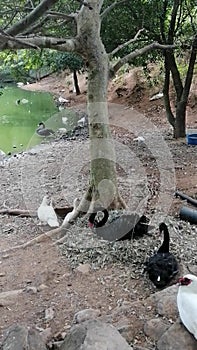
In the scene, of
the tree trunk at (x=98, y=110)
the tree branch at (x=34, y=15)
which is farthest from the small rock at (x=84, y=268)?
the tree branch at (x=34, y=15)

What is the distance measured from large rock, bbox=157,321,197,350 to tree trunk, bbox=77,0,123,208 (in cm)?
255

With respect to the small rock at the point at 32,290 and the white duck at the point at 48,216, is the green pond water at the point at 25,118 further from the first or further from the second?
the small rock at the point at 32,290

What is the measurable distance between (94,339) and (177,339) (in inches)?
19.8

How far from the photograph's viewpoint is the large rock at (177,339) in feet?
8.43

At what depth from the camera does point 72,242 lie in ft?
15.2

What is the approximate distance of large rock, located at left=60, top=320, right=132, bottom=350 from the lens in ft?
8.01

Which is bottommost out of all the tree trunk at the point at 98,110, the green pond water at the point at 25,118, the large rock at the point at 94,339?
the green pond water at the point at 25,118

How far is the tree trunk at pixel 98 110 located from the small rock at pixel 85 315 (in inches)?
78.2

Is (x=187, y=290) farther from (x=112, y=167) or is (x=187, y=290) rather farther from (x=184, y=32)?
(x=184, y=32)

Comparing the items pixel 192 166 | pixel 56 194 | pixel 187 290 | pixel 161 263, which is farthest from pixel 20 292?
pixel 192 166

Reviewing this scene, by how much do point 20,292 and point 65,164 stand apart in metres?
4.74

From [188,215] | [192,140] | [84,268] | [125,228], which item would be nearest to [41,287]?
[84,268]

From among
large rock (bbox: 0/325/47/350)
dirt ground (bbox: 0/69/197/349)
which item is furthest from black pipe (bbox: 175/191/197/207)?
large rock (bbox: 0/325/47/350)

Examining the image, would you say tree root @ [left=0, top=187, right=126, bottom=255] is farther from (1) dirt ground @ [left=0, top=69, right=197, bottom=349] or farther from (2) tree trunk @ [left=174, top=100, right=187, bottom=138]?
(2) tree trunk @ [left=174, top=100, right=187, bottom=138]
